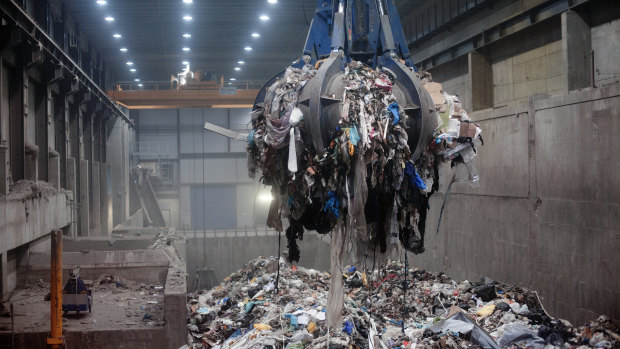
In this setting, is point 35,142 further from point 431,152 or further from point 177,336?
point 431,152

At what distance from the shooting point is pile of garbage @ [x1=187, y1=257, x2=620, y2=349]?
8.34 metres

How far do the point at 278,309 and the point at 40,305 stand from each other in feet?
17.0

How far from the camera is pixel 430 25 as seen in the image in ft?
58.4

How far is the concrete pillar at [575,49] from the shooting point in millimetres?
10969

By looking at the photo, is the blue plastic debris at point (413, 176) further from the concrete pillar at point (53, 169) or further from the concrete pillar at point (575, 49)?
the concrete pillar at point (53, 169)

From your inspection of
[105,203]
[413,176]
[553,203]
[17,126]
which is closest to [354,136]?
[413,176]

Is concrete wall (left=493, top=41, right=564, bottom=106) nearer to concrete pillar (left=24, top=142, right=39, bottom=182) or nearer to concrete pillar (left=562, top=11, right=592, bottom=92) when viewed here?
concrete pillar (left=562, top=11, right=592, bottom=92)

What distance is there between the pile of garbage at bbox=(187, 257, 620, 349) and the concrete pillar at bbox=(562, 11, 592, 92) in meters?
4.50

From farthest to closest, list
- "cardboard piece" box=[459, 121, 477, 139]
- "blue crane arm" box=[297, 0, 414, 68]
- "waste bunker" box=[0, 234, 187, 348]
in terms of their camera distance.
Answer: "waste bunker" box=[0, 234, 187, 348]
"blue crane arm" box=[297, 0, 414, 68]
"cardboard piece" box=[459, 121, 477, 139]

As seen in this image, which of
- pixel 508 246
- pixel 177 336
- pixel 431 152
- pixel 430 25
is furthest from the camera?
pixel 430 25

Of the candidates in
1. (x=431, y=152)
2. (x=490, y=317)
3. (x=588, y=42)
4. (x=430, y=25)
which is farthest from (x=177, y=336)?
(x=430, y=25)

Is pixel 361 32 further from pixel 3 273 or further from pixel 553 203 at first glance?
pixel 3 273

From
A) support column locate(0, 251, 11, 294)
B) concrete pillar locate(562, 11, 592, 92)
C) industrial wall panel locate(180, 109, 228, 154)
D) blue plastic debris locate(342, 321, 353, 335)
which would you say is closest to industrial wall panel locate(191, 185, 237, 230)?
industrial wall panel locate(180, 109, 228, 154)

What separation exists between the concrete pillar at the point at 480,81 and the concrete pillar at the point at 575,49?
11.8 feet
